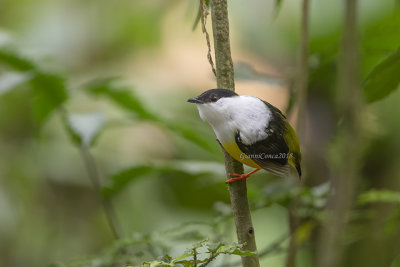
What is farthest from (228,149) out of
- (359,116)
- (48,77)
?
(48,77)

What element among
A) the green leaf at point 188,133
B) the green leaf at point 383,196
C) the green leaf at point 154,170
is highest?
the green leaf at point 188,133

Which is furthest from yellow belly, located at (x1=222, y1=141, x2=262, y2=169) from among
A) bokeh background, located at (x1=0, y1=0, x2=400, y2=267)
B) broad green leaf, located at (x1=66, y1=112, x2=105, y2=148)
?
bokeh background, located at (x1=0, y1=0, x2=400, y2=267)

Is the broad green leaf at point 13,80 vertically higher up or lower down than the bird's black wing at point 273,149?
higher up

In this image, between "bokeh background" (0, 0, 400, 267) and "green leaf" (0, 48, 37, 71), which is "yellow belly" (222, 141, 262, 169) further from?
"green leaf" (0, 48, 37, 71)

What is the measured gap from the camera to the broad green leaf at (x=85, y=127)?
1360 millimetres

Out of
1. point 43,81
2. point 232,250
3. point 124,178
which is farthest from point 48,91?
point 232,250

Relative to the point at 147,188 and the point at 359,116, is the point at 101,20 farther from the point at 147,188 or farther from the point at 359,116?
the point at 359,116

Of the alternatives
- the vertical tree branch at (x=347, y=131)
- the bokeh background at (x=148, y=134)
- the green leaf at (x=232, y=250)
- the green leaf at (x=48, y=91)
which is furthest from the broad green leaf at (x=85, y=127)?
the vertical tree branch at (x=347, y=131)

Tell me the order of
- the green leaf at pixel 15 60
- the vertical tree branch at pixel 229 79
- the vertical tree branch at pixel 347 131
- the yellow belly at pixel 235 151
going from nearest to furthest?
the vertical tree branch at pixel 347 131 < the vertical tree branch at pixel 229 79 < the yellow belly at pixel 235 151 < the green leaf at pixel 15 60

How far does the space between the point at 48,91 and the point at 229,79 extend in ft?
2.66

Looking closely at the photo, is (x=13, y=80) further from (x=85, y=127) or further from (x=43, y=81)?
(x=85, y=127)

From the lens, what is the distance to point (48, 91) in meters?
1.51

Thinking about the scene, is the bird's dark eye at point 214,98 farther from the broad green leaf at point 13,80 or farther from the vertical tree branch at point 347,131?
the broad green leaf at point 13,80

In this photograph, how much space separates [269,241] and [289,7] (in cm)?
170
